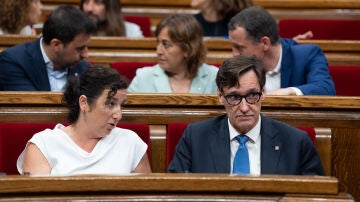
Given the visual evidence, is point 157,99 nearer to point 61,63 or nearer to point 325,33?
point 61,63

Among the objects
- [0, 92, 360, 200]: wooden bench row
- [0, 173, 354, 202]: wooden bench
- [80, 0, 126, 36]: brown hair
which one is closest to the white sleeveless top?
[0, 92, 360, 200]: wooden bench row

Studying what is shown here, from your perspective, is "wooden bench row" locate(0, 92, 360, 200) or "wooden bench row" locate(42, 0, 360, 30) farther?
"wooden bench row" locate(42, 0, 360, 30)

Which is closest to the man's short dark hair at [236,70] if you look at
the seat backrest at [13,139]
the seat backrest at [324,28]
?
the seat backrest at [13,139]

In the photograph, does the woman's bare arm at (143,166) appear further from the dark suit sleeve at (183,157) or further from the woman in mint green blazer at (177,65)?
the woman in mint green blazer at (177,65)

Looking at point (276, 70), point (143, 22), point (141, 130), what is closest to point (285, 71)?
point (276, 70)

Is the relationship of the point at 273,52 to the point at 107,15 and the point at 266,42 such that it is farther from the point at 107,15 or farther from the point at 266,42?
the point at 107,15

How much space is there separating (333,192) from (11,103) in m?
0.76

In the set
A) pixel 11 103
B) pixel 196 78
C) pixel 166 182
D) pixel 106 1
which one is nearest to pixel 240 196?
pixel 166 182

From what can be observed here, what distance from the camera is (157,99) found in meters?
1.76

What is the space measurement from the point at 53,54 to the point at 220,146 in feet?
2.22

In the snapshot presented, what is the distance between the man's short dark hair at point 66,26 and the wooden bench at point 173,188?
0.90 meters

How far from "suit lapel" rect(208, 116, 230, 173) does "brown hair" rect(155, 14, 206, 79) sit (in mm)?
473

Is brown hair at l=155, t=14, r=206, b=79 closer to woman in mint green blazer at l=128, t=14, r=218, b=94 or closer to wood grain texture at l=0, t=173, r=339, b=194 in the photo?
woman in mint green blazer at l=128, t=14, r=218, b=94

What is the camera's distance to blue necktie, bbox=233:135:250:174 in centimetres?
155
